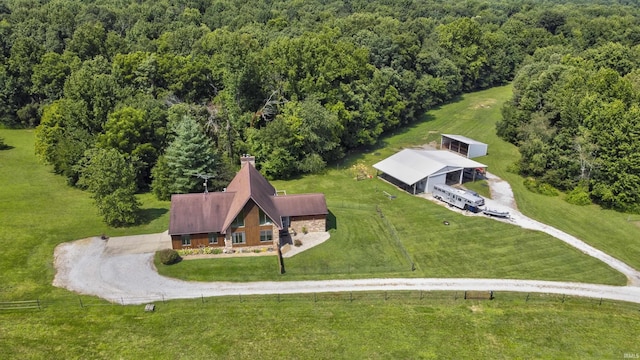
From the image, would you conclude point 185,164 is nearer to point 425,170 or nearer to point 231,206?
point 231,206

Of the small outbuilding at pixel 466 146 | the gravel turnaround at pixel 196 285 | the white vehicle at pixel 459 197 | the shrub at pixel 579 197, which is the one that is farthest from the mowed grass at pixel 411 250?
the small outbuilding at pixel 466 146

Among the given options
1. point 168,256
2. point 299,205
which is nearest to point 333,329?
point 299,205

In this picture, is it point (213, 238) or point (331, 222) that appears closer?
point (213, 238)

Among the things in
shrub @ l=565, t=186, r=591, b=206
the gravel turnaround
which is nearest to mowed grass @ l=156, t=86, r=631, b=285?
the gravel turnaround

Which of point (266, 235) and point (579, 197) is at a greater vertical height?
point (266, 235)

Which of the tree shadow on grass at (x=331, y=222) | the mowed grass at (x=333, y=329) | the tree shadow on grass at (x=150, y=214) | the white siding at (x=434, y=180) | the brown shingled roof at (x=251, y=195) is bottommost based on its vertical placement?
the mowed grass at (x=333, y=329)

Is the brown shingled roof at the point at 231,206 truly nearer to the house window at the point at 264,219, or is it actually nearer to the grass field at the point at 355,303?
the house window at the point at 264,219
